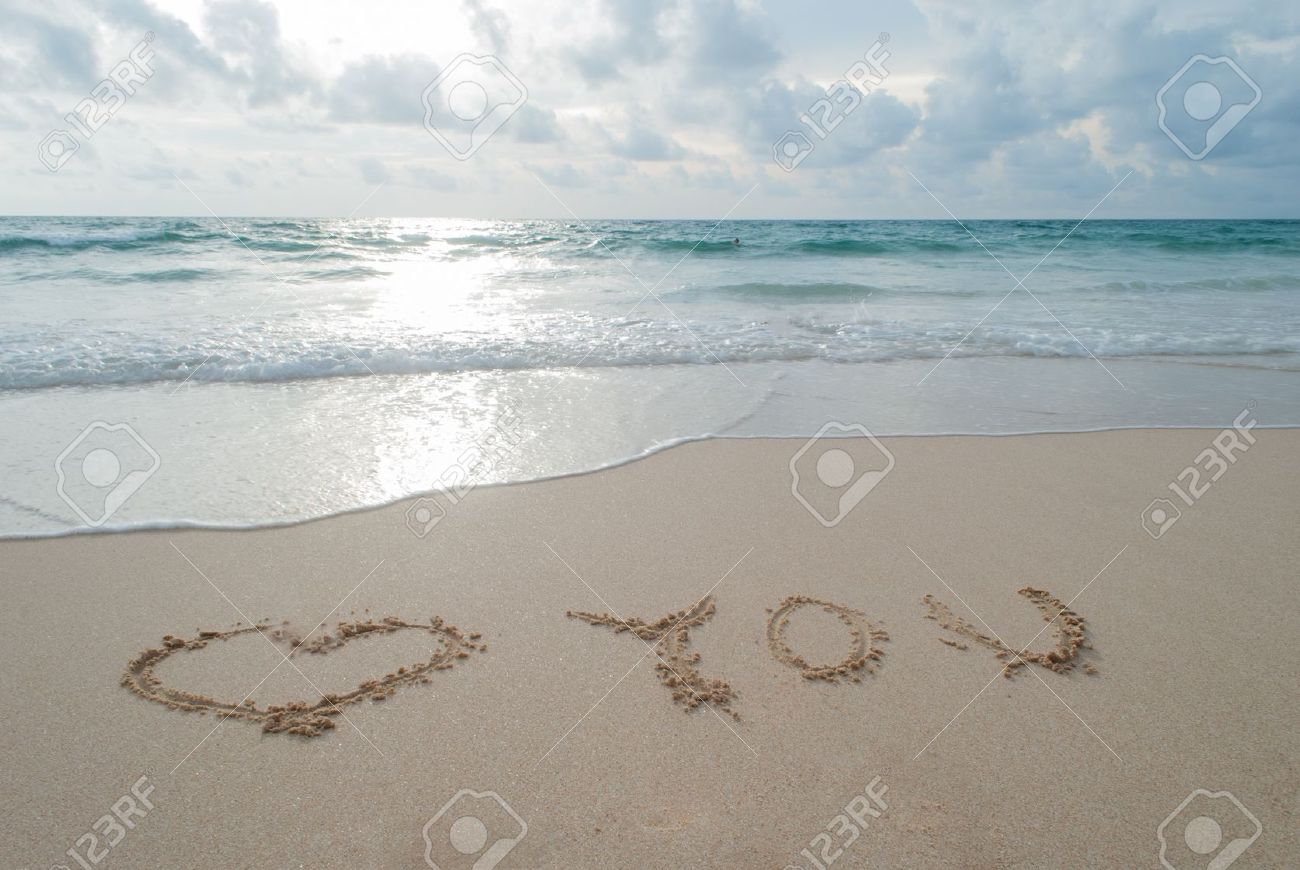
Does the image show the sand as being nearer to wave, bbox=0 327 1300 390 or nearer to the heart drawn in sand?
the heart drawn in sand

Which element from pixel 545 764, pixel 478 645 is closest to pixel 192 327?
pixel 478 645

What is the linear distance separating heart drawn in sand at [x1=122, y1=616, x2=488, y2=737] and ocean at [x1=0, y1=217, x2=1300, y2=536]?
0.97m

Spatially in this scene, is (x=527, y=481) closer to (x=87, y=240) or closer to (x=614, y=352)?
(x=614, y=352)

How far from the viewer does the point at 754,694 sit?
2.39 metres

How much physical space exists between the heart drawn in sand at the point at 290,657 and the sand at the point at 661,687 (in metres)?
0.01

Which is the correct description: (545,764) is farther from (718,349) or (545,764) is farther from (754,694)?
(718,349)

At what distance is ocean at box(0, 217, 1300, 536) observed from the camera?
4145mm

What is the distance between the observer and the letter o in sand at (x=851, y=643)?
250 cm

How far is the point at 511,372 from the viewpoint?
6.50 meters

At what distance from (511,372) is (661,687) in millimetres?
4495

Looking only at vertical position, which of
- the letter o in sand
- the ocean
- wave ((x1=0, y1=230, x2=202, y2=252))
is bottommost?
the letter o in sand

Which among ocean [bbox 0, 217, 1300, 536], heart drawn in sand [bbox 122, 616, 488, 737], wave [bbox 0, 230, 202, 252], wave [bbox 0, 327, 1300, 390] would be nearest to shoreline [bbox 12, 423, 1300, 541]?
ocean [bbox 0, 217, 1300, 536]

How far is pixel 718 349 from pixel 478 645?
5353mm

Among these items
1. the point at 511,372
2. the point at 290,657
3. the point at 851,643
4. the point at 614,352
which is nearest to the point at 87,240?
the point at 511,372
